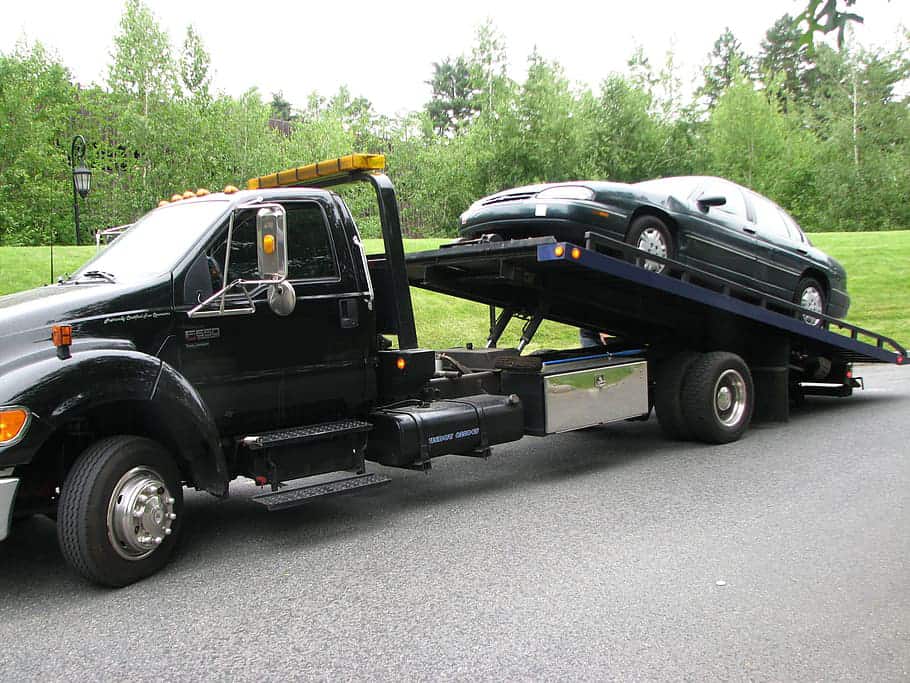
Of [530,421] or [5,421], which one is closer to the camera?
[5,421]

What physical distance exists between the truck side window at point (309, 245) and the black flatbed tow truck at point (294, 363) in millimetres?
12

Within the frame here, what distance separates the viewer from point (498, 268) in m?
7.65

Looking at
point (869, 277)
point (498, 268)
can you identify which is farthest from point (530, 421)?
point (869, 277)

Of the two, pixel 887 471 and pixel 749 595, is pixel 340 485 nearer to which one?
pixel 749 595

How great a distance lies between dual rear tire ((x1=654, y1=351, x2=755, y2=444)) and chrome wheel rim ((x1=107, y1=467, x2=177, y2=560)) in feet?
16.7

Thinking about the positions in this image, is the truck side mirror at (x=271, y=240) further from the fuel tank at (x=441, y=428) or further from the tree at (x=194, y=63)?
the tree at (x=194, y=63)

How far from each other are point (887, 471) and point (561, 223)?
331cm

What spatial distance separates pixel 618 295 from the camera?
7969mm

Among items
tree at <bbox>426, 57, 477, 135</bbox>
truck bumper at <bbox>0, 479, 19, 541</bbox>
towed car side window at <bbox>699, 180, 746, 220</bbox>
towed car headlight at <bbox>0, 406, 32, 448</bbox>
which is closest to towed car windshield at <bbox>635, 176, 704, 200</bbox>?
towed car side window at <bbox>699, 180, 746, 220</bbox>

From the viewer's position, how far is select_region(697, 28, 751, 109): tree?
3578cm

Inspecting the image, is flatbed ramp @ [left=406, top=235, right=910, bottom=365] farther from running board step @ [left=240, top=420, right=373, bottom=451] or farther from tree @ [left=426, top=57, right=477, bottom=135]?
tree @ [left=426, top=57, right=477, bottom=135]

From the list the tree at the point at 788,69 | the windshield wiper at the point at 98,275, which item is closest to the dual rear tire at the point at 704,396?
the tree at the point at 788,69

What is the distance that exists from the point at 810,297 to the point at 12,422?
855cm

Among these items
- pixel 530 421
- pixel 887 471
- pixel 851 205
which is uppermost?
pixel 851 205
